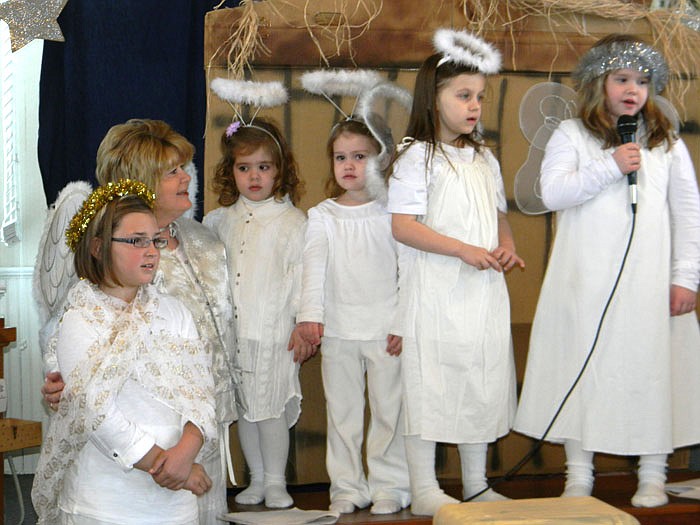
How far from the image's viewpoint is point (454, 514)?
7.55 ft

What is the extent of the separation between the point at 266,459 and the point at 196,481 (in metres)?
0.96

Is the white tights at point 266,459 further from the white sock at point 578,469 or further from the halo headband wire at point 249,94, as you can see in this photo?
the halo headband wire at point 249,94

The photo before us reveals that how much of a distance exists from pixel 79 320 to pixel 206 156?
4.29 feet

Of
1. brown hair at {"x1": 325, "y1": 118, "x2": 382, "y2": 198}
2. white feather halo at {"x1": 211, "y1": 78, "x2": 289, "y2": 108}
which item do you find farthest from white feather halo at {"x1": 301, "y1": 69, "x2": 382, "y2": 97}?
brown hair at {"x1": 325, "y1": 118, "x2": 382, "y2": 198}

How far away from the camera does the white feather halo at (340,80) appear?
12.0 ft

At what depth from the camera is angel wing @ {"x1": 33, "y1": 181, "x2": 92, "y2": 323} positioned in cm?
332

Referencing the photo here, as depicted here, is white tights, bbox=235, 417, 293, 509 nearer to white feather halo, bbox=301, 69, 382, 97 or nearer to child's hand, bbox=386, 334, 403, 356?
child's hand, bbox=386, 334, 403, 356

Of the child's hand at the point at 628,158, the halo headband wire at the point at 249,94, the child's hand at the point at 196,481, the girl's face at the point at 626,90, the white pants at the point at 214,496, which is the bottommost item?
the white pants at the point at 214,496

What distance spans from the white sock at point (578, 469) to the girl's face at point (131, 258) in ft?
4.56

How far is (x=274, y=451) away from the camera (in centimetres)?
338

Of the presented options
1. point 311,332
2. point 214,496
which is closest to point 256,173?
point 311,332

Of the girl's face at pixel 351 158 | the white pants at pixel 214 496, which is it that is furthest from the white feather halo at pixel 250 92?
the white pants at pixel 214 496

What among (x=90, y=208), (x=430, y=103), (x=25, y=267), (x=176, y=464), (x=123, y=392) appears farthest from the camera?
(x=25, y=267)

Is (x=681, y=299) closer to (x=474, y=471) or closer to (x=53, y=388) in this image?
(x=474, y=471)
